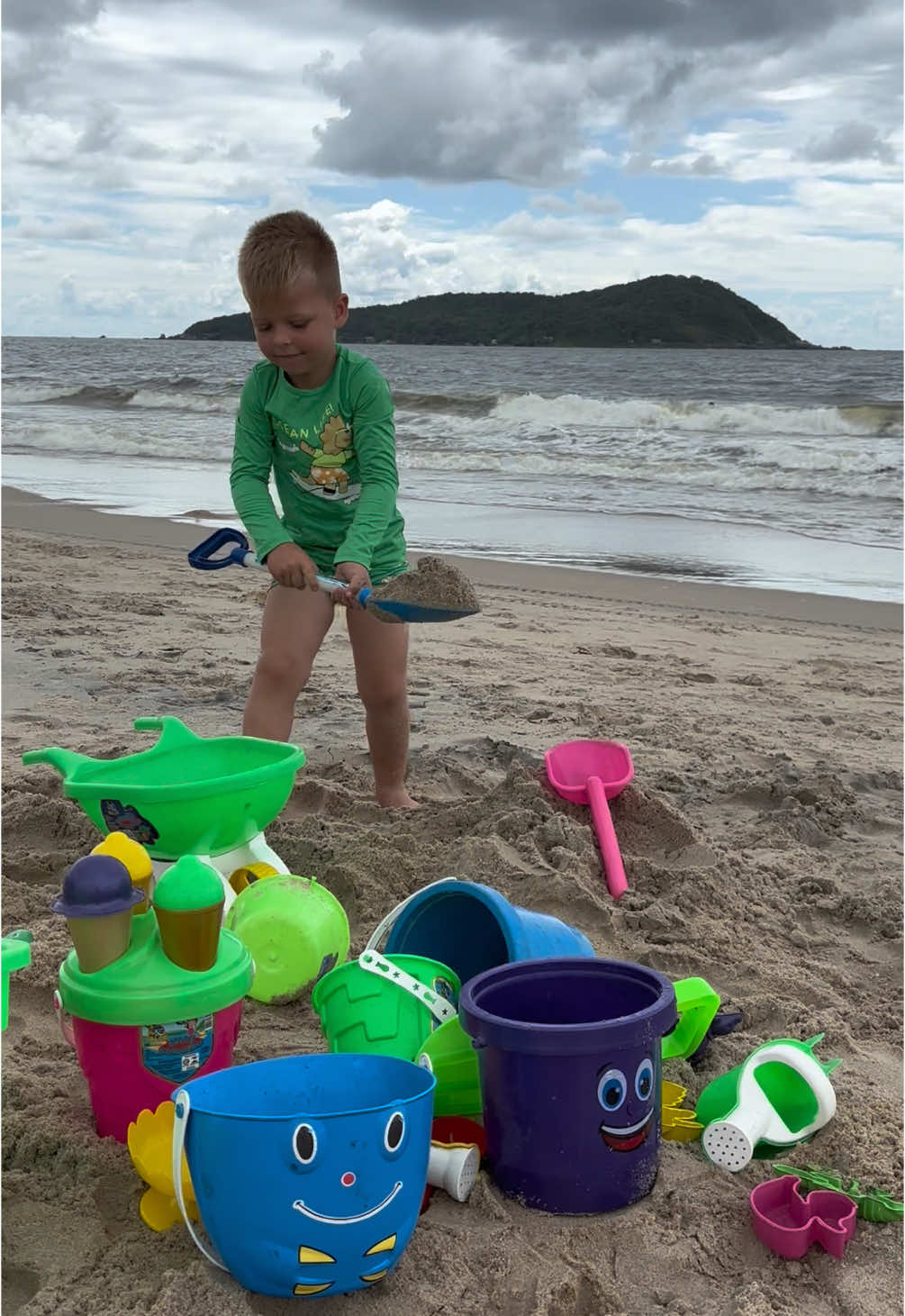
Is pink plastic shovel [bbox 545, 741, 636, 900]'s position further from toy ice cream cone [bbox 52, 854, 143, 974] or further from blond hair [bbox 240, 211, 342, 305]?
toy ice cream cone [bbox 52, 854, 143, 974]

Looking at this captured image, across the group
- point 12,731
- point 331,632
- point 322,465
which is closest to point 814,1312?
point 322,465

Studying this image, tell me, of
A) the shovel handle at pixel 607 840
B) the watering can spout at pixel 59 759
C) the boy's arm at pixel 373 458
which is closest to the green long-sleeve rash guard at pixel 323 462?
the boy's arm at pixel 373 458

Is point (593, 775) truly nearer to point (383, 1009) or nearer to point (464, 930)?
point (464, 930)

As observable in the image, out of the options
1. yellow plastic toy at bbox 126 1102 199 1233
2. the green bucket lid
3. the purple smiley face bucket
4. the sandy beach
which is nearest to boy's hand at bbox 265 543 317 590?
the sandy beach

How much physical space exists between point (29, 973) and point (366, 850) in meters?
0.83

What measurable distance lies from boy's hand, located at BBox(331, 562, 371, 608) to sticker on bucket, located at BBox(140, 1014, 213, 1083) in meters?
1.39

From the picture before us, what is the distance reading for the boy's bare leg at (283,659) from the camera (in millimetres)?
3160

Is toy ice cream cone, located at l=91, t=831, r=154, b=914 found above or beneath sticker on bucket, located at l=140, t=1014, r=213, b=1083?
above

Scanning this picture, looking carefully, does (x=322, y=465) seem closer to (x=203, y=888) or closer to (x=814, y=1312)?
(x=203, y=888)

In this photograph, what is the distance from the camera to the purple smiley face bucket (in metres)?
1.64

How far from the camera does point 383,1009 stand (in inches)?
77.9

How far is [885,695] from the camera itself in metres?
4.71

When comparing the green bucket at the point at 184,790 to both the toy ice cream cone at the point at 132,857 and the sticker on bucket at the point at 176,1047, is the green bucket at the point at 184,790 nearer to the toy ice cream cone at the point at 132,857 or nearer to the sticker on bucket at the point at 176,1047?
the toy ice cream cone at the point at 132,857

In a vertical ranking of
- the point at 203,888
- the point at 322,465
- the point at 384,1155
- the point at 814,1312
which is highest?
the point at 322,465
